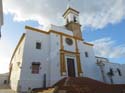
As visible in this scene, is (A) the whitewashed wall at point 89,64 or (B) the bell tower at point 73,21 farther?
(B) the bell tower at point 73,21

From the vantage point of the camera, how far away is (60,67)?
58.7ft

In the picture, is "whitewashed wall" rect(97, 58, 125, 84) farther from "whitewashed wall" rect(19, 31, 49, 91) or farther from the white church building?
"whitewashed wall" rect(19, 31, 49, 91)

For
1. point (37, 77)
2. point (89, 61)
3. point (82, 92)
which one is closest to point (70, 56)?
point (89, 61)

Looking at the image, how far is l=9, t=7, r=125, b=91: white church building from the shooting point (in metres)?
15.8

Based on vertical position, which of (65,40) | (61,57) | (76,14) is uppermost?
(76,14)

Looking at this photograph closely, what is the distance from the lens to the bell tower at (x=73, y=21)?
23197 millimetres

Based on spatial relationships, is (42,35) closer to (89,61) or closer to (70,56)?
(70,56)

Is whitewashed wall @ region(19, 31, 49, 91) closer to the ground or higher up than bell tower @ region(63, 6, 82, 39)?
closer to the ground

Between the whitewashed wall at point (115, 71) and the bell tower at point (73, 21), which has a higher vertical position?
the bell tower at point (73, 21)

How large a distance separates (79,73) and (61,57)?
3819mm

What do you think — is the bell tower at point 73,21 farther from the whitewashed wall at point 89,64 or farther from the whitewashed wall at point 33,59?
the whitewashed wall at point 33,59

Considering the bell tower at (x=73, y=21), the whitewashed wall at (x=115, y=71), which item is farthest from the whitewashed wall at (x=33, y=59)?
the whitewashed wall at (x=115, y=71)

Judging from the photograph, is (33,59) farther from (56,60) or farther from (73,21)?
(73,21)

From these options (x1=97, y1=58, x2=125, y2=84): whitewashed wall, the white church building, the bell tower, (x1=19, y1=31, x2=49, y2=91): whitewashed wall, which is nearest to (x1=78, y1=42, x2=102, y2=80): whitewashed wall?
the white church building
